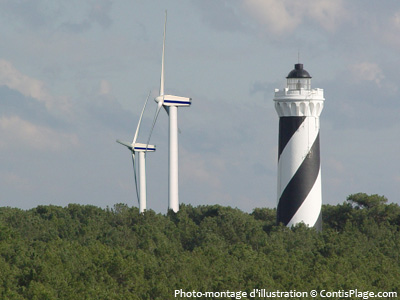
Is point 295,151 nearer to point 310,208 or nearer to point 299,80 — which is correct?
point 310,208

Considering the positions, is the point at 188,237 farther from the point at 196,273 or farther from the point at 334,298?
the point at 334,298

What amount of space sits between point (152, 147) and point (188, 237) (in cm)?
2678

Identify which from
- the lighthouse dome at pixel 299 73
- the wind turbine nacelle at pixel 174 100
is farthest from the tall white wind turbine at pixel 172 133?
the lighthouse dome at pixel 299 73

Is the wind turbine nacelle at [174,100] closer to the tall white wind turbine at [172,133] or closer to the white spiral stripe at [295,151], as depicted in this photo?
the tall white wind turbine at [172,133]

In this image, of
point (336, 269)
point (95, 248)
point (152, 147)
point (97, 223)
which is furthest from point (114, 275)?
point (152, 147)

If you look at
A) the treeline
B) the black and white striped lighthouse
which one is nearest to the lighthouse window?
the black and white striped lighthouse

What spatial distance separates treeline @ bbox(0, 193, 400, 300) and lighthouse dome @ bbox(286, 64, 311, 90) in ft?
45.0

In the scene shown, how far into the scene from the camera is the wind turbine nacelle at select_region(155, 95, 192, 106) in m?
117

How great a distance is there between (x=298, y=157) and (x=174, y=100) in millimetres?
24011

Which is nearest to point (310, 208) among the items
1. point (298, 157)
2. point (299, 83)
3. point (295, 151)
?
point (298, 157)

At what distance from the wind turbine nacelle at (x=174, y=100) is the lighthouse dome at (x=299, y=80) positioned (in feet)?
61.4

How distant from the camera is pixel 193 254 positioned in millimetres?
89438

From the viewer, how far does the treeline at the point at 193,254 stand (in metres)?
75.4

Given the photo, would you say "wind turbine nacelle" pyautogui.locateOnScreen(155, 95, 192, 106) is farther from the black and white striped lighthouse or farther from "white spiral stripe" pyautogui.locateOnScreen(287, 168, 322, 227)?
"white spiral stripe" pyautogui.locateOnScreen(287, 168, 322, 227)
